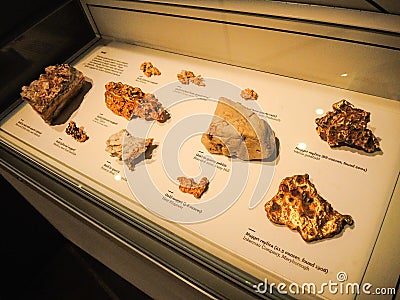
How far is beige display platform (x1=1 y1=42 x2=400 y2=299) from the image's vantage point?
2.87 feet

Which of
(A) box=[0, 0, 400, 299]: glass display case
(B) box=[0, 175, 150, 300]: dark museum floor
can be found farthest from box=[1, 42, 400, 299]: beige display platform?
(B) box=[0, 175, 150, 300]: dark museum floor

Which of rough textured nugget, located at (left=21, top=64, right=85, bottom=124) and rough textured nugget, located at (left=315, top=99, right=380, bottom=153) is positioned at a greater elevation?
rough textured nugget, located at (left=315, top=99, right=380, bottom=153)

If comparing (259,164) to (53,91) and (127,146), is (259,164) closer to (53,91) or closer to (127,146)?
(127,146)

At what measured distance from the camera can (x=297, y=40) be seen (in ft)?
3.64

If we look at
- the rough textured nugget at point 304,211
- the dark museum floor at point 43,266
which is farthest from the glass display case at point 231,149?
the dark museum floor at point 43,266

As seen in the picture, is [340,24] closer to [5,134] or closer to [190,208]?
[190,208]

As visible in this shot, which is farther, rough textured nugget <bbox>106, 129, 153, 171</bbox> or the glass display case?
rough textured nugget <bbox>106, 129, 153, 171</bbox>

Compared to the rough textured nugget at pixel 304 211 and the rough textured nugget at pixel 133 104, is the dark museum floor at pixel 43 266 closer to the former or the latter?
the rough textured nugget at pixel 133 104

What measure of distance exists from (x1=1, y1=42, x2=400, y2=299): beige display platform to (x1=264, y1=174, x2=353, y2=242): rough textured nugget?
0.02m

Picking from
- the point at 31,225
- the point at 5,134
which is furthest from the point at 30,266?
the point at 5,134

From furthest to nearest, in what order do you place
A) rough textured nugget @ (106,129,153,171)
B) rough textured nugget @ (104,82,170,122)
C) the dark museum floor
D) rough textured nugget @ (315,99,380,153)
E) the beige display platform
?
the dark museum floor → rough textured nugget @ (104,82,170,122) → rough textured nugget @ (106,129,153,171) → rough textured nugget @ (315,99,380,153) → the beige display platform

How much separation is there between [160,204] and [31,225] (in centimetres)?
105

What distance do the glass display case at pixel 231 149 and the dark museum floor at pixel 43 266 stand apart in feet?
0.88

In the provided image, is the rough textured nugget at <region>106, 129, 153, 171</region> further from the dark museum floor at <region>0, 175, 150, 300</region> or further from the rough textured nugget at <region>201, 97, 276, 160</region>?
the dark museum floor at <region>0, 175, 150, 300</region>
